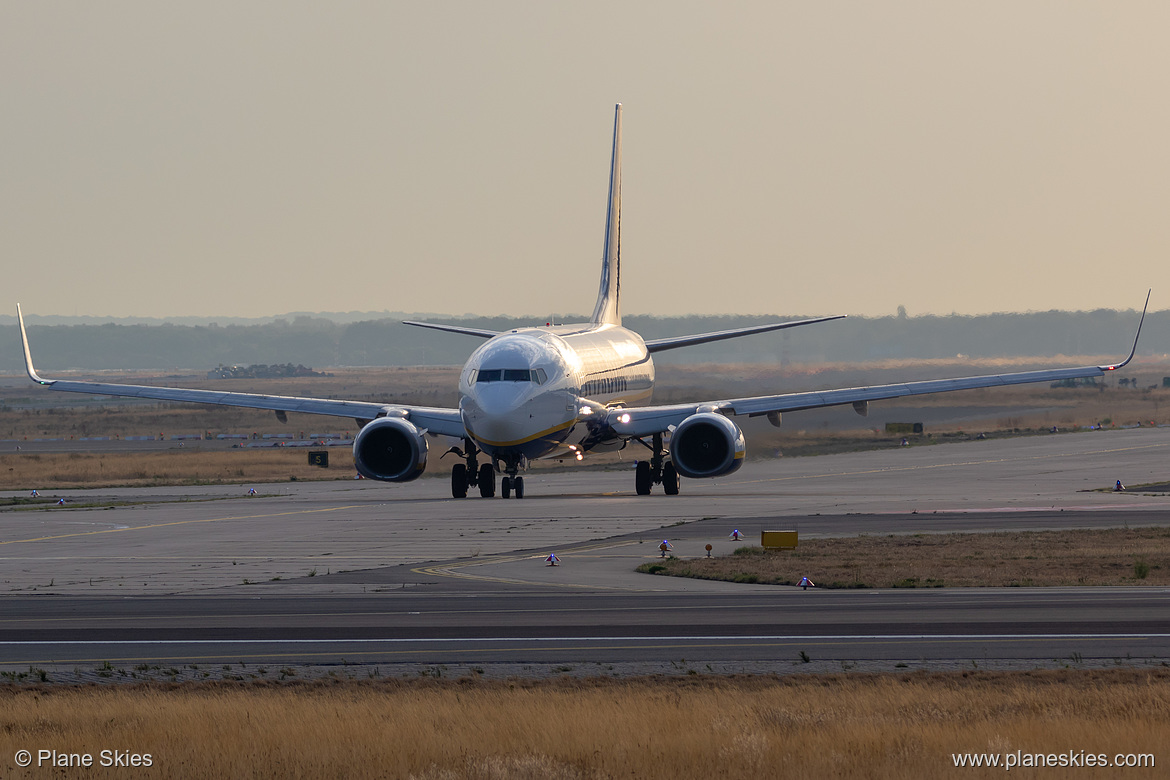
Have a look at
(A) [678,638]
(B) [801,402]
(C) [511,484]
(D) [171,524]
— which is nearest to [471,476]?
(C) [511,484]

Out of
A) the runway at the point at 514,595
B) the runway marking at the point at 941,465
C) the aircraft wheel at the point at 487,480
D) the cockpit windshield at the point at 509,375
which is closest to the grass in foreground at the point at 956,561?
Result: the runway at the point at 514,595

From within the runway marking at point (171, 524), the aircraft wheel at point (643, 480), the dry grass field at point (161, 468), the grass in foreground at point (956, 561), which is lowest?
the dry grass field at point (161, 468)

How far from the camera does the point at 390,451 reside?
48.4 metres

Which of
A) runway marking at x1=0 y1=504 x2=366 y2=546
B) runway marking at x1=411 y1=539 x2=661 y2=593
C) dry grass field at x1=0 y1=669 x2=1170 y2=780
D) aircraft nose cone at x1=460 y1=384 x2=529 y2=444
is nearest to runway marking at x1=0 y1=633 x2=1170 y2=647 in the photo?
dry grass field at x1=0 y1=669 x2=1170 y2=780

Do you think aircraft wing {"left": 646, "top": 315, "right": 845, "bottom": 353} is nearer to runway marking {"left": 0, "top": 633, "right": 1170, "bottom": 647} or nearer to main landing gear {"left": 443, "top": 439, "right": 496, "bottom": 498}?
main landing gear {"left": 443, "top": 439, "right": 496, "bottom": 498}

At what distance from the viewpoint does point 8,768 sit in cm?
1291

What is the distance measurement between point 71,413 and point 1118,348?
5163 inches

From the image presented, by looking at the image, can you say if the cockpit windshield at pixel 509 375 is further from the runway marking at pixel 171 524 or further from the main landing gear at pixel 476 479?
the runway marking at pixel 171 524

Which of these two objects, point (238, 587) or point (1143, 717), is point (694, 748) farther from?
point (238, 587)

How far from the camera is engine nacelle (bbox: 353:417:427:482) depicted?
48062 millimetres

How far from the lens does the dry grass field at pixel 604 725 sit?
12766 millimetres

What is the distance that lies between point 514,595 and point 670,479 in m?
A: 25.8

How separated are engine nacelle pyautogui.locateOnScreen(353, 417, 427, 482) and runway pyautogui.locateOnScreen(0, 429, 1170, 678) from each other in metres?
1.23

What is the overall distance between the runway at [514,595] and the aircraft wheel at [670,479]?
149 centimetres
